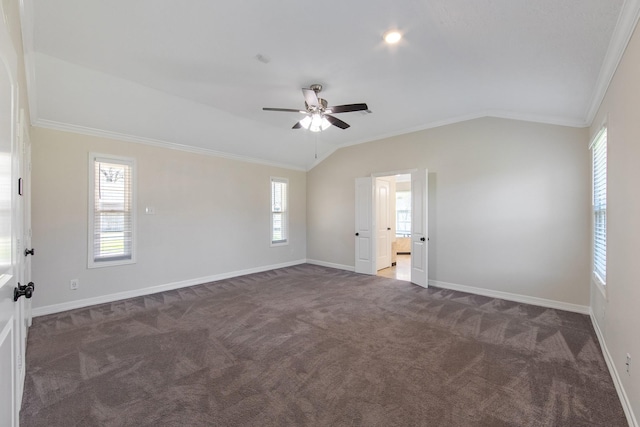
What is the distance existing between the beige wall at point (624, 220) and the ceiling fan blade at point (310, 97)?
8.29 ft

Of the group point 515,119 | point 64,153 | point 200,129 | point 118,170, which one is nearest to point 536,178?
point 515,119

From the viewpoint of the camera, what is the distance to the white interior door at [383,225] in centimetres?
652

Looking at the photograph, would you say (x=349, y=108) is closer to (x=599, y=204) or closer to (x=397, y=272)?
(x=599, y=204)

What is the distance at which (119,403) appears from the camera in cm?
212

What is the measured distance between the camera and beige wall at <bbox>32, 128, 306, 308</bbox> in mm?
3922

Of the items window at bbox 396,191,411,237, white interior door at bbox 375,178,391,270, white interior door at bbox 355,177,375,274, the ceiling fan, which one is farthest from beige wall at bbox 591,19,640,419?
window at bbox 396,191,411,237

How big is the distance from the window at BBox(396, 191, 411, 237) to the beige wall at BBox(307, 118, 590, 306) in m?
5.01

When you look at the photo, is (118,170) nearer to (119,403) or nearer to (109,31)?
(109,31)

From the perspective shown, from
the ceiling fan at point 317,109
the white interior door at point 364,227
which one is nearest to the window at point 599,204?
the ceiling fan at point 317,109

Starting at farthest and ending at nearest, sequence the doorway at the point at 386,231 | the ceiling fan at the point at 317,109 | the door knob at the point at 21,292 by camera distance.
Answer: the doorway at the point at 386,231 → the ceiling fan at the point at 317,109 → the door knob at the point at 21,292

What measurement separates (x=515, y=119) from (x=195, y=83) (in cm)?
462

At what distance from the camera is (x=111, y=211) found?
4.48 metres

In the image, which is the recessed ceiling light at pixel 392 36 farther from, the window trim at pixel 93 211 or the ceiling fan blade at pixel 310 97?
the window trim at pixel 93 211

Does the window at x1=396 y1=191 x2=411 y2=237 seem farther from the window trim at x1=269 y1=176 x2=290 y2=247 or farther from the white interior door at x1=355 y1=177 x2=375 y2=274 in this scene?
the window trim at x1=269 y1=176 x2=290 y2=247
